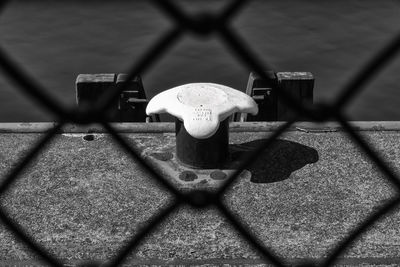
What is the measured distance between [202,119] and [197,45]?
10726mm

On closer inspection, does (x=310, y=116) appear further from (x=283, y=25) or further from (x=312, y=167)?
(x=283, y=25)

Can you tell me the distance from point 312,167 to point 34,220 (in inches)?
113

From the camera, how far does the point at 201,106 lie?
23.5 ft

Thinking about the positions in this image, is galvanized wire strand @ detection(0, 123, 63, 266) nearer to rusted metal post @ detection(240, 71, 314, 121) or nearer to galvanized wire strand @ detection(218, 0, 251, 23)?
galvanized wire strand @ detection(218, 0, 251, 23)

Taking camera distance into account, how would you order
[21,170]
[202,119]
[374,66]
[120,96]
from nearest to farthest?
1. [374,66]
2. [21,170]
3. [202,119]
4. [120,96]

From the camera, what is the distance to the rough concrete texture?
5.68 metres

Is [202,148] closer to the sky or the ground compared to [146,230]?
closer to the ground

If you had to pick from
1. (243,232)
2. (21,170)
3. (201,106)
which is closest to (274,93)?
(201,106)

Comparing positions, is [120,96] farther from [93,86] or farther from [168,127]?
[168,127]

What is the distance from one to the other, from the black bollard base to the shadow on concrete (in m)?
0.26

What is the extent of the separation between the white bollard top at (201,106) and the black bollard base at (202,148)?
14cm

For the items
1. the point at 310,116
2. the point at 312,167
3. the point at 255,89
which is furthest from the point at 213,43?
the point at 310,116

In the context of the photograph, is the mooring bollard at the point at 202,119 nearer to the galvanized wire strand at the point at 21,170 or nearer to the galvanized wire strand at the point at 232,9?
the galvanized wire strand at the point at 21,170

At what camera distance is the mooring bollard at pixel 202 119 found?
23.1ft
